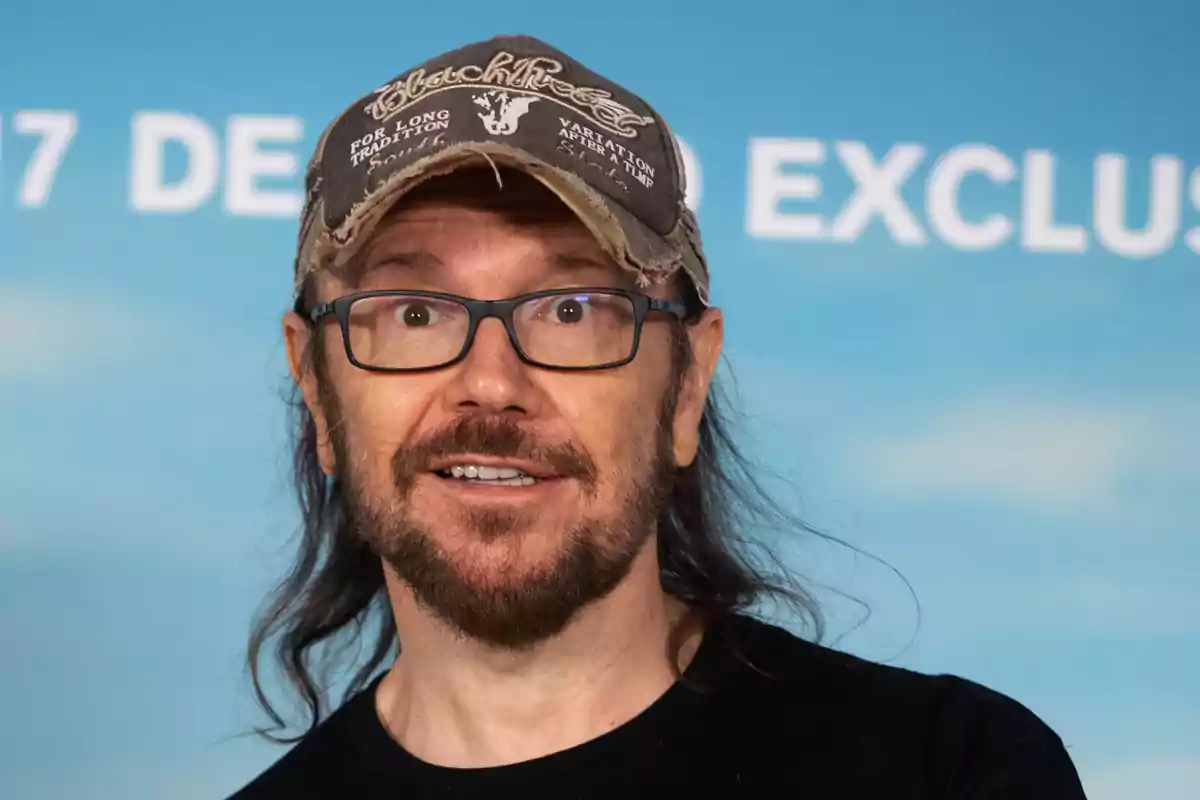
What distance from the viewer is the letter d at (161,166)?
165cm

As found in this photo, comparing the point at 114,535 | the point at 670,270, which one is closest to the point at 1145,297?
the point at 670,270

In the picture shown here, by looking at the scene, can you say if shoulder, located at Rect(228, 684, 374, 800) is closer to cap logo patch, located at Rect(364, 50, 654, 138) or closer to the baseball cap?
the baseball cap

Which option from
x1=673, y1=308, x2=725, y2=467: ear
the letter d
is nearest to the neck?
x1=673, y1=308, x2=725, y2=467: ear

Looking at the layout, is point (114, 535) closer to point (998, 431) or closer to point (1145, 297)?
point (998, 431)

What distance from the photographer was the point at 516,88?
1.12 meters

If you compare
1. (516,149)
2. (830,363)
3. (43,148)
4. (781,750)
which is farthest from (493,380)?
(43,148)

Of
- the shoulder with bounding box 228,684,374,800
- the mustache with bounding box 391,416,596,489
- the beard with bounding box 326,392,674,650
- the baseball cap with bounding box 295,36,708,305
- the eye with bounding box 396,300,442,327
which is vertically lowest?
the shoulder with bounding box 228,684,374,800

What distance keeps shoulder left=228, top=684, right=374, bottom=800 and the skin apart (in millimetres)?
45

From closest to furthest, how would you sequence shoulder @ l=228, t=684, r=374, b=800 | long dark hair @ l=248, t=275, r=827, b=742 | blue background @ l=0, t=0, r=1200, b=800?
shoulder @ l=228, t=684, r=374, b=800, long dark hair @ l=248, t=275, r=827, b=742, blue background @ l=0, t=0, r=1200, b=800

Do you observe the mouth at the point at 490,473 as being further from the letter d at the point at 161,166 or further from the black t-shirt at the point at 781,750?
the letter d at the point at 161,166

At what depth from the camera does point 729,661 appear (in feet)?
3.92

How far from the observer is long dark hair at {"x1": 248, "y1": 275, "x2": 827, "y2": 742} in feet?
4.61

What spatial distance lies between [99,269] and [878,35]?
1.02m

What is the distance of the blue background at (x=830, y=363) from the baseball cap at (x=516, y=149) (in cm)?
Result: 50
